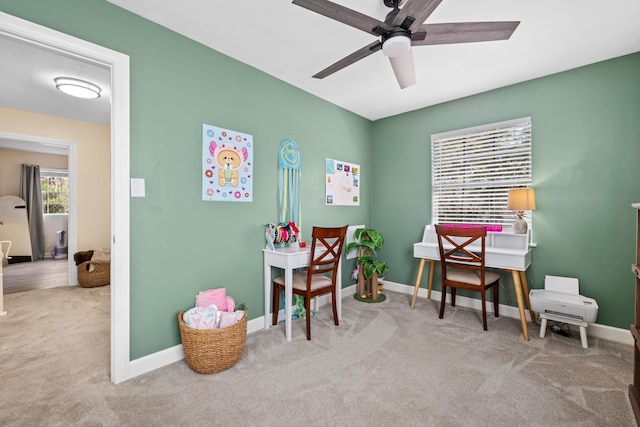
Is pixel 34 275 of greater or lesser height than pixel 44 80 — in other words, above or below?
below

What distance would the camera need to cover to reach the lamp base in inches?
104

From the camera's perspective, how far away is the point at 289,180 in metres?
2.84

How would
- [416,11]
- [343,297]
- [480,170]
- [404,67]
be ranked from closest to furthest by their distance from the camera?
[416,11], [404,67], [480,170], [343,297]

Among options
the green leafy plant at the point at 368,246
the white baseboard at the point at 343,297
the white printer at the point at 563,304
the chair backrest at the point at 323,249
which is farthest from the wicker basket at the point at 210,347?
the white printer at the point at 563,304

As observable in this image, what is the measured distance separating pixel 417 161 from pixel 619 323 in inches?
95.4

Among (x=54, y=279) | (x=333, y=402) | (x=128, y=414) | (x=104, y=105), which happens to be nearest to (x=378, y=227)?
(x=333, y=402)

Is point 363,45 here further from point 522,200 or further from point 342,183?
point 522,200

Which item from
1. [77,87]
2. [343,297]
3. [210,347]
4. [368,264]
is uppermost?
[77,87]

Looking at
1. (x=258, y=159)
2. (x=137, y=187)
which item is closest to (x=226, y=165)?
(x=258, y=159)

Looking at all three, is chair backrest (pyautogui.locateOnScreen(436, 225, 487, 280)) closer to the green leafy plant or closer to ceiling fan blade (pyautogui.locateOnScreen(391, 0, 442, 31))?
the green leafy plant

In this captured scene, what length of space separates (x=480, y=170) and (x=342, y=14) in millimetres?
2457

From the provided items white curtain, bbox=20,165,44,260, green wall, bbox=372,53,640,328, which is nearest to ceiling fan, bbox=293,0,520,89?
green wall, bbox=372,53,640,328

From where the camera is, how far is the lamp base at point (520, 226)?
2650 millimetres

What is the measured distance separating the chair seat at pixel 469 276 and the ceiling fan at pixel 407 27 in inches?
76.9
